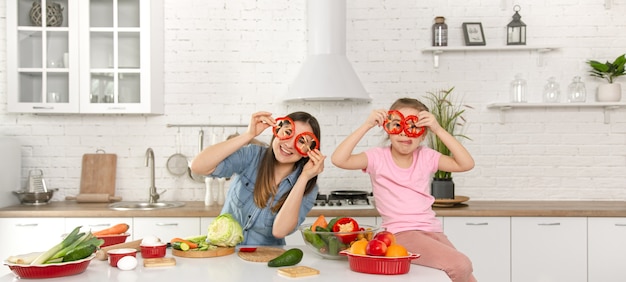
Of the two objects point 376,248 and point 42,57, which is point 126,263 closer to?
point 376,248

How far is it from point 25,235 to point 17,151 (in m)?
0.82

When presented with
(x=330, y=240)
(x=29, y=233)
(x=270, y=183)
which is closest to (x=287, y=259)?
(x=330, y=240)

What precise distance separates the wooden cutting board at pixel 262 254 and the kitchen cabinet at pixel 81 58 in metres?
2.42

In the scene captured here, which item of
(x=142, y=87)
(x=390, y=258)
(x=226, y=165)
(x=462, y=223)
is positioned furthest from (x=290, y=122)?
(x=142, y=87)

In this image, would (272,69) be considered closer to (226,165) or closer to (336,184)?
(336,184)

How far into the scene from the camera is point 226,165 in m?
3.13

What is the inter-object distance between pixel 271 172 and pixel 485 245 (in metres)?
2.00

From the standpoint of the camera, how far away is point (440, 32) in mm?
5070

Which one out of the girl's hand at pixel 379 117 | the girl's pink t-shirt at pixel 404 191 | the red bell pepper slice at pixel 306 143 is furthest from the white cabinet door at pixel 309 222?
the red bell pepper slice at pixel 306 143

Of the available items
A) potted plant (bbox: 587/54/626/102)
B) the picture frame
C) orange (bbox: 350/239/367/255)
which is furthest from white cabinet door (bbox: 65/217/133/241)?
potted plant (bbox: 587/54/626/102)

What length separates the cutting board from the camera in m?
5.17

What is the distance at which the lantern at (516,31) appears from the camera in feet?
16.5

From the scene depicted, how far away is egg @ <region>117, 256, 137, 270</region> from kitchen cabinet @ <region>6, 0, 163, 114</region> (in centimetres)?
261

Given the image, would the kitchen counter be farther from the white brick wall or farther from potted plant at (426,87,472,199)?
the white brick wall
